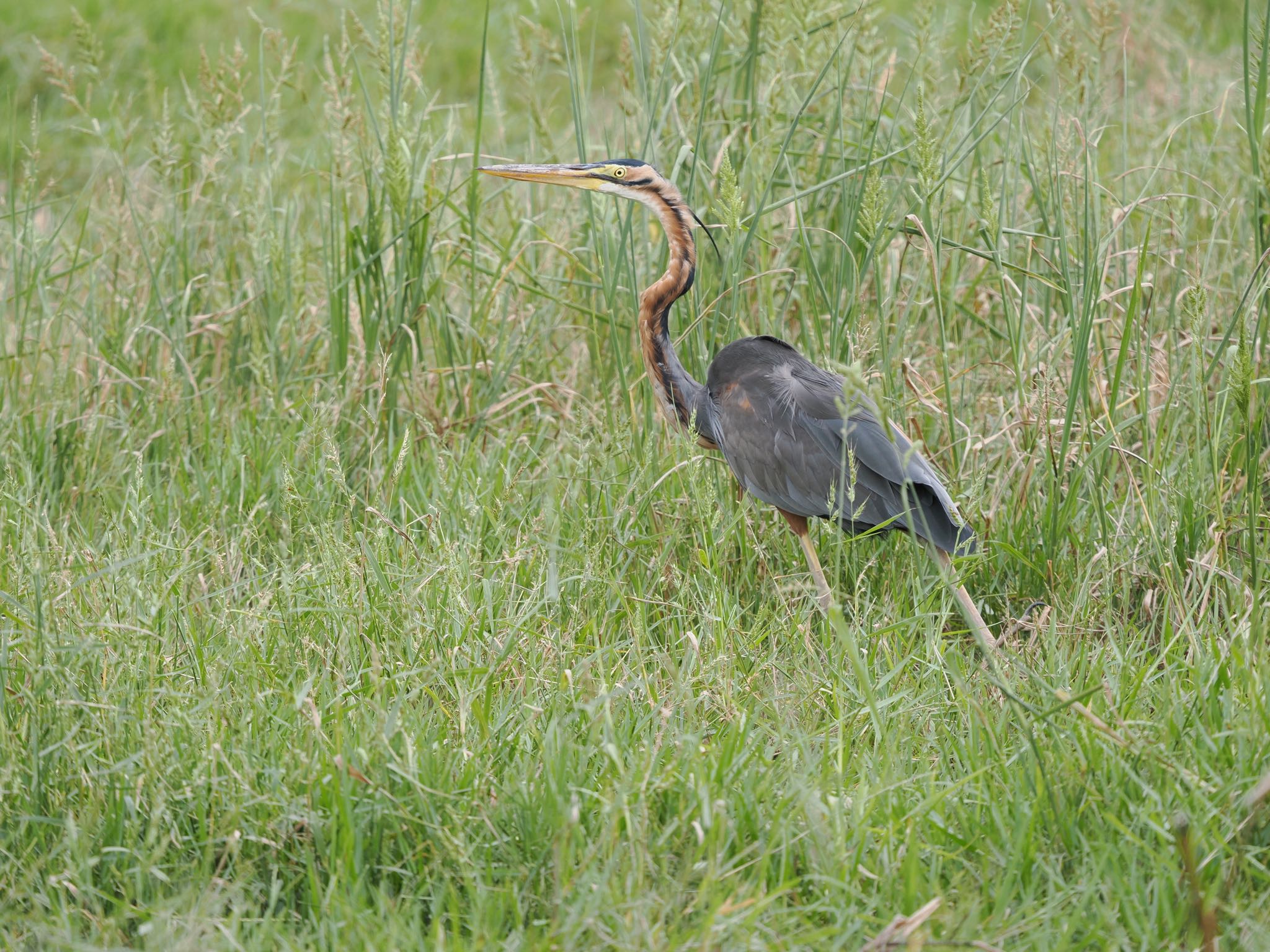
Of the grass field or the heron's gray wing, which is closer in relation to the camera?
the grass field

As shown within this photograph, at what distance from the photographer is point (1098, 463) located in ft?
11.5

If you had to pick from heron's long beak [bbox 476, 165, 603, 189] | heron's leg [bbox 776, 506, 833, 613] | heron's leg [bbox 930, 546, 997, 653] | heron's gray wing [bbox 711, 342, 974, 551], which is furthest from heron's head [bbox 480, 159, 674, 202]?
heron's leg [bbox 930, 546, 997, 653]

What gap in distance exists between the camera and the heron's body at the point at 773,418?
3281 millimetres

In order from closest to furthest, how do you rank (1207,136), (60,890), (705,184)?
1. (60,890)
2. (705,184)
3. (1207,136)

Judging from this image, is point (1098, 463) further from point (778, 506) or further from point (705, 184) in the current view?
point (705, 184)

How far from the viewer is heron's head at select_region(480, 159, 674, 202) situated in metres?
3.68

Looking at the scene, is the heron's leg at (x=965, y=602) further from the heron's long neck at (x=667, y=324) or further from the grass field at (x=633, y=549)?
the heron's long neck at (x=667, y=324)

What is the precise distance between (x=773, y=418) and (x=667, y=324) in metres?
0.49

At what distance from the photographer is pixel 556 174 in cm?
375

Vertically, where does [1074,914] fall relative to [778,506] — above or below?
below

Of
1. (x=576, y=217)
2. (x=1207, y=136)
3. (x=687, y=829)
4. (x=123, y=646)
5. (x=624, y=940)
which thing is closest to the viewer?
(x=624, y=940)

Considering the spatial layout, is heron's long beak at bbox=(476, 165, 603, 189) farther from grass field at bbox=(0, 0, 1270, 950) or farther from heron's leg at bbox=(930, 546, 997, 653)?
heron's leg at bbox=(930, 546, 997, 653)

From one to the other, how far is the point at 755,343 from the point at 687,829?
1612 mm

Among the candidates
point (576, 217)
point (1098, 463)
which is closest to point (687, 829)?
point (1098, 463)
